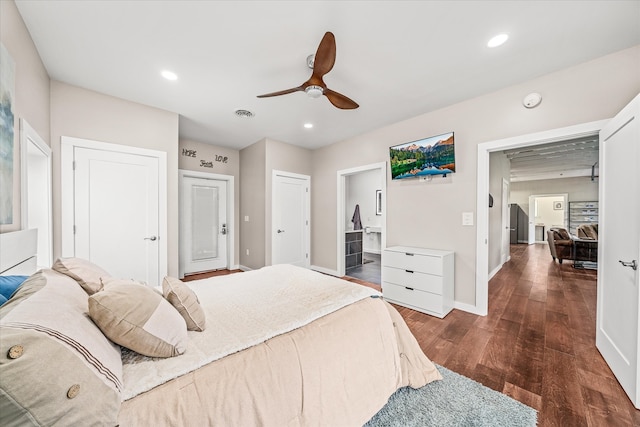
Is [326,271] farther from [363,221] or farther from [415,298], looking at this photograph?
[363,221]

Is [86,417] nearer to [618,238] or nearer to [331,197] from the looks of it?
[618,238]

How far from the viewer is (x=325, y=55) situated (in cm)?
175

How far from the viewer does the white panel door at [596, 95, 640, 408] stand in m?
1.55

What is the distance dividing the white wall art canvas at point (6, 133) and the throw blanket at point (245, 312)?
1213 mm

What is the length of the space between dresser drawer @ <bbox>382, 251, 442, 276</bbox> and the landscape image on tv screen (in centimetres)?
113

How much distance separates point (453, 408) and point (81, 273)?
228 centimetres

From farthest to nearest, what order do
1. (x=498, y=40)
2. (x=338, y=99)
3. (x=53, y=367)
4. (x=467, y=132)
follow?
1. (x=467, y=132)
2. (x=338, y=99)
3. (x=498, y=40)
4. (x=53, y=367)

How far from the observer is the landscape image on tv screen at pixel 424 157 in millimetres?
2980

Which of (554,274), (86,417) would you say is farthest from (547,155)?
(86,417)

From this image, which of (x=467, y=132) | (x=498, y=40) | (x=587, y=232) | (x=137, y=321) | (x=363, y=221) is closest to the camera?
(x=137, y=321)

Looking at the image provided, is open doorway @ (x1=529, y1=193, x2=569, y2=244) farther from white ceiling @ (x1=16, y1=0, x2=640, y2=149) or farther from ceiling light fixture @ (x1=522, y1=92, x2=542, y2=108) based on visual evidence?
white ceiling @ (x1=16, y1=0, x2=640, y2=149)

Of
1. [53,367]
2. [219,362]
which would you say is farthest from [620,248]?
[53,367]

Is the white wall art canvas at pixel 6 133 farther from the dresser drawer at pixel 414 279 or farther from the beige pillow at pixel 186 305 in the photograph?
the dresser drawer at pixel 414 279

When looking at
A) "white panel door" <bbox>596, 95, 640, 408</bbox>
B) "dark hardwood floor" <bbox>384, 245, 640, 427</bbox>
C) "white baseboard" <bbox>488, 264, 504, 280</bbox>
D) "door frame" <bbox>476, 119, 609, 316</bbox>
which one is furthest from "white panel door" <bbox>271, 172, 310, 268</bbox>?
Result: "white panel door" <bbox>596, 95, 640, 408</bbox>
